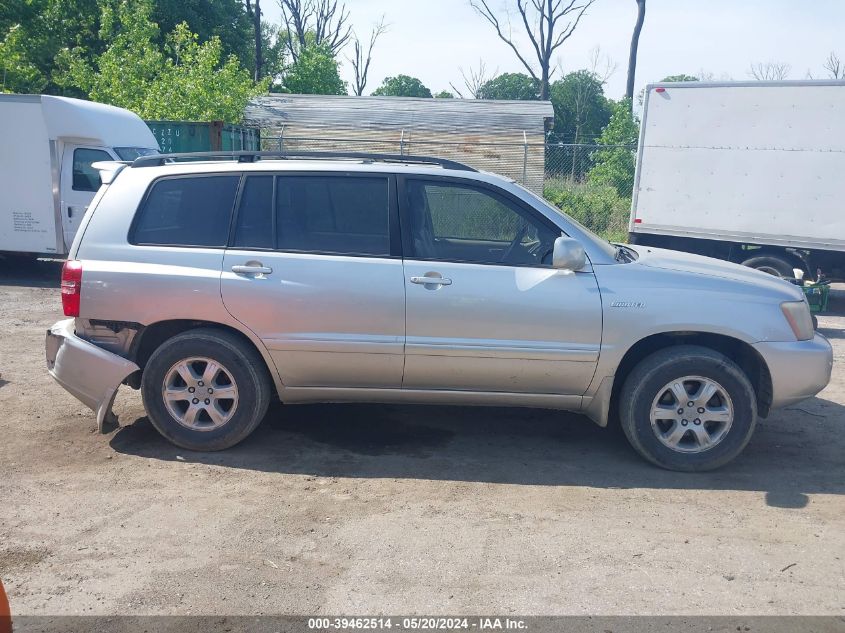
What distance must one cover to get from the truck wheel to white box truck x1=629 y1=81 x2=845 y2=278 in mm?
14

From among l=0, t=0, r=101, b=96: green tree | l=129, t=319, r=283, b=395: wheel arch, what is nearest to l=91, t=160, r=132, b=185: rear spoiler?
l=129, t=319, r=283, b=395: wheel arch

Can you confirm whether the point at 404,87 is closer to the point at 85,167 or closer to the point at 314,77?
the point at 314,77

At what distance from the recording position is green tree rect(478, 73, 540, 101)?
43.3 m

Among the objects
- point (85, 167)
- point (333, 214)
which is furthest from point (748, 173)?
point (85, 167)

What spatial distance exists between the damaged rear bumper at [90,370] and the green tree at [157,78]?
16220 millimetres

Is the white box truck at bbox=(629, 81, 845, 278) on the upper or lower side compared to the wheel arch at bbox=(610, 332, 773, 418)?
upper

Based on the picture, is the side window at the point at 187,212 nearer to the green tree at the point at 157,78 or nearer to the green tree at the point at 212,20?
the green tree at the point at 157,78

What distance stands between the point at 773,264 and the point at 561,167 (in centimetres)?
1053

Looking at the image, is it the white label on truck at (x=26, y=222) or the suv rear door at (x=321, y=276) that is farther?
the white label on truck at (x=26, y=222)

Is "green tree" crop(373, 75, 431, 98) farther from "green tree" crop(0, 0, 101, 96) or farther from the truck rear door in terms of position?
the truck rear door

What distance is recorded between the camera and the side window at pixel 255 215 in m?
5.41

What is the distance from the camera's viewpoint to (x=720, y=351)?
545 centimetres

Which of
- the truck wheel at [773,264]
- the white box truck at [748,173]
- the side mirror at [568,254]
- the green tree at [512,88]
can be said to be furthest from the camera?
the green tree at [512,88]

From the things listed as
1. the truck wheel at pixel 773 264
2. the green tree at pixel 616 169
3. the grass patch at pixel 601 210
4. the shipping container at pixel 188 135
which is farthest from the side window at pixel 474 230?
the green tree at pixel 616 169
